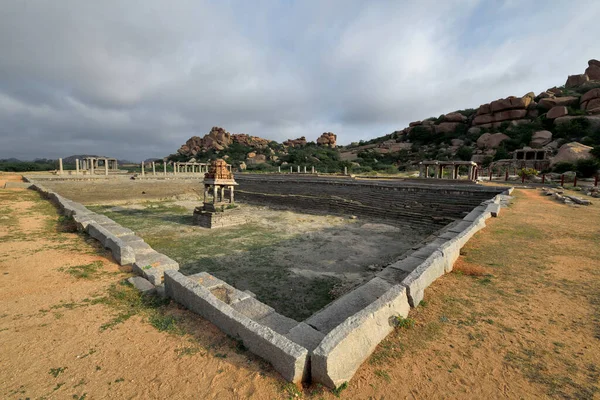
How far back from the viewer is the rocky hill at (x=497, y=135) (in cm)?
3522

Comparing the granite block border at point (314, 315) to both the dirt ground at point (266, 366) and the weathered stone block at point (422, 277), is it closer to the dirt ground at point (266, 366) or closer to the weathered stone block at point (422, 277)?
the weathered stone block at point (422, 277)

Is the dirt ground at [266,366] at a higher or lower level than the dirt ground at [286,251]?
higher

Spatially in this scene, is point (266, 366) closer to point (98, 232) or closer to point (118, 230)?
point (98, 232)

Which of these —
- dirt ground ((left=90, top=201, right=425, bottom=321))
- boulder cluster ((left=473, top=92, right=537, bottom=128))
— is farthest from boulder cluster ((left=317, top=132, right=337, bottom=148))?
dirt ground ((left=90, top=201, right=425, bottom=321))

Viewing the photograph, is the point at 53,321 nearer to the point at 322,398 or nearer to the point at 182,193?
the point at 322,398

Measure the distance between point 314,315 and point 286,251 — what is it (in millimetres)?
6100

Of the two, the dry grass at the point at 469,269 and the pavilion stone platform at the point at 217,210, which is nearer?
the dry grass at the point at 469,269

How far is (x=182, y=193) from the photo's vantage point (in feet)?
83.0

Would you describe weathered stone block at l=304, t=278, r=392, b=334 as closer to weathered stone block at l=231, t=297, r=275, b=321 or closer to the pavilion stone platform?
weathered stone block at l=231, t=297, r=275, b=321

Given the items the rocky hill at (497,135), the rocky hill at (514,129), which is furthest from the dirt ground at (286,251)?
the rocky hill at (514,129)

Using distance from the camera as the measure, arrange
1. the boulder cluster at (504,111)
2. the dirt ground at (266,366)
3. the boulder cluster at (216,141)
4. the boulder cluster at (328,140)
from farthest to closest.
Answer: the boulder cluster at (328,140)
the boulder cluster at (216,141)
the boulder cluster at (504,111)
the dirt ground at (266,366)

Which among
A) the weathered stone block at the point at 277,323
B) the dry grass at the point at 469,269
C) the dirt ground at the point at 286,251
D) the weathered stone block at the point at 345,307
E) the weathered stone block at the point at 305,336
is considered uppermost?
the dry grass at the point at 469,269

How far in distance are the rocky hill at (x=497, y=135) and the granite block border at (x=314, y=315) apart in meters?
29.2

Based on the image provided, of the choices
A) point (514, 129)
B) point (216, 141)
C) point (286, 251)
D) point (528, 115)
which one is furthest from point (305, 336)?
point (216, 141)
